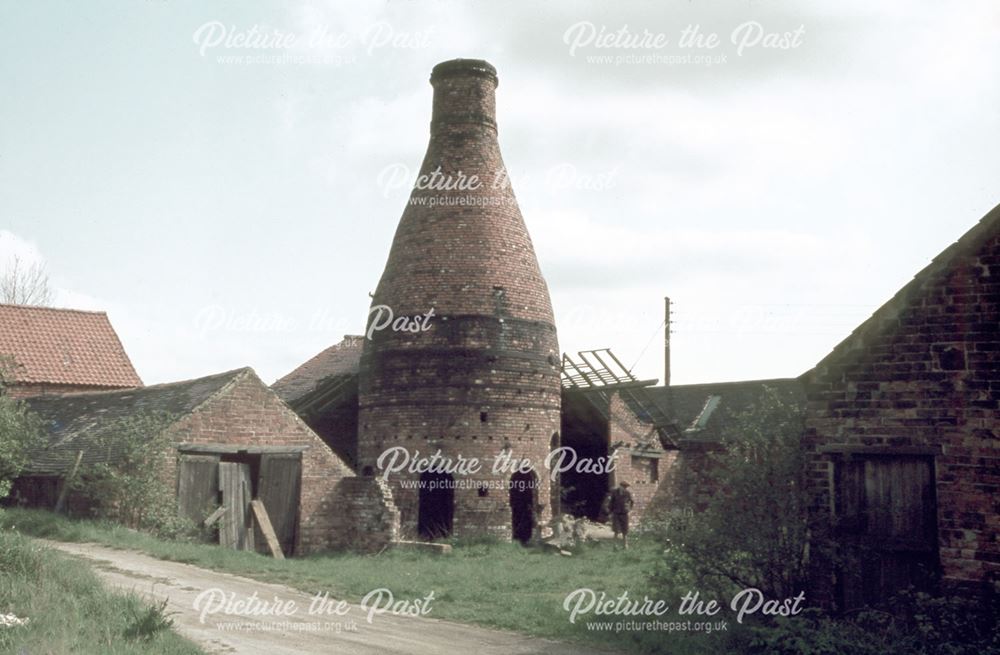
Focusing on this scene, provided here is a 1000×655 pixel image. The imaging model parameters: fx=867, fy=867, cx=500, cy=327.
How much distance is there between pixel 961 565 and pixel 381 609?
667 centimetres

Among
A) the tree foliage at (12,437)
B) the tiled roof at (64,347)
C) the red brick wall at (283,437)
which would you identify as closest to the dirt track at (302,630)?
the tree foliage at (12,437)

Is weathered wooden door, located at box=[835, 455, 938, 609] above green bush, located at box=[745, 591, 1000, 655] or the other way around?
above

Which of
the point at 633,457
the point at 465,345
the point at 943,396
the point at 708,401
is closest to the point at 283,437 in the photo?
the point at 465,345

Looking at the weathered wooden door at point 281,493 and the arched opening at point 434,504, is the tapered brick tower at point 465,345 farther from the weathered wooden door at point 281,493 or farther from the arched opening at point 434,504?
the weathered wooden door at point 281,493

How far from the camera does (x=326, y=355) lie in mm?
29750

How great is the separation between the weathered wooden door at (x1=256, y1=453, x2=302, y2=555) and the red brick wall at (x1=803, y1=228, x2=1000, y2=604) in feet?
38.2

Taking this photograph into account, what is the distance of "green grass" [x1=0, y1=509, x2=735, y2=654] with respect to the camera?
9.82m

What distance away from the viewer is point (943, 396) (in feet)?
28.7

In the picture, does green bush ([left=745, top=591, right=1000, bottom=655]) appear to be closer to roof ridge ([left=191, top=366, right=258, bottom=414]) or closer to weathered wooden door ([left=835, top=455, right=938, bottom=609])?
weathered wooden door ([left=835, top=455, right=938, bottom=609])

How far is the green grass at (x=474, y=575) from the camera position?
9.82 metres

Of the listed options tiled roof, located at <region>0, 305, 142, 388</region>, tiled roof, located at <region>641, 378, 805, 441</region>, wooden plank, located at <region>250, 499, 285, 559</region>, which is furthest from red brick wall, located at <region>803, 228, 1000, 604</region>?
tiled roof, located at <region>0, 305, 142, 388</region>

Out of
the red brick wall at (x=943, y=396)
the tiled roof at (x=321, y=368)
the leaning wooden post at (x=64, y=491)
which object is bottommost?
the leaning wooden post at (x=64, y=491)

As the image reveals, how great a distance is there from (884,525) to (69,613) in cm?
817

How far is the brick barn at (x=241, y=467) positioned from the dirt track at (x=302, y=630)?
4.66 metres
